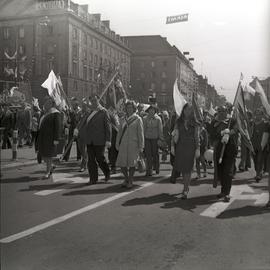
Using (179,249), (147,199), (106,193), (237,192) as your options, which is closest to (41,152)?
(106,193)

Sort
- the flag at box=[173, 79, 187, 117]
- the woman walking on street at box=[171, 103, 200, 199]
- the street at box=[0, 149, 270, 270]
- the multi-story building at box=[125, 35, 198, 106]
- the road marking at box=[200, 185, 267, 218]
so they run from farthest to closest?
1. the woman walking on street at box=[171, 103, 200, 199]
2. the flag at box=[173, 79, 187, 117]
3. the road marking at box=[200, 185, 267, 218]
4. the multi-story building at box=[125, 35, 198, 106]
5. the street at box=[0, 149, 270, 270]

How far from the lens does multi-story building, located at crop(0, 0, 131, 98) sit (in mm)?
4375

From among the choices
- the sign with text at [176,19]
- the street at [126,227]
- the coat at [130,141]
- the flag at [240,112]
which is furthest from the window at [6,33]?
the coat at [130,141]

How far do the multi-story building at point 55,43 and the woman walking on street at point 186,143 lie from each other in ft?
7.35

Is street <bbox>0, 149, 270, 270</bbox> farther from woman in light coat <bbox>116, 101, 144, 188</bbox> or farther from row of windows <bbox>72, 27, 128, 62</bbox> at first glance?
row of windows <bbox>72, 27, 128, 62</bbox>

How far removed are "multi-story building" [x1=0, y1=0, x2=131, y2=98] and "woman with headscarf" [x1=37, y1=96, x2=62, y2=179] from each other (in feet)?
9.92

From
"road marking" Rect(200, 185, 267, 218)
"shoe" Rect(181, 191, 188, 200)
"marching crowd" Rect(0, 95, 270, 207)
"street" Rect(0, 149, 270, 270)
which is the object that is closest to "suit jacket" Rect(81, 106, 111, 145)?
"marching crowd" Rect(0, 95, 270, 207)

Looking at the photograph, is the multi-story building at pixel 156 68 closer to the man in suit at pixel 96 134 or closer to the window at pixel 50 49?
the window at pixel 50 49

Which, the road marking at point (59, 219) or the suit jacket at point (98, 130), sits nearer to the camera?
the road marking at point (59, 219)

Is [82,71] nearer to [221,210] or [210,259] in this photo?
[210,259]

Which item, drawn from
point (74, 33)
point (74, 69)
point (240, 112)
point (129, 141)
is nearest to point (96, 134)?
point (129, 141)

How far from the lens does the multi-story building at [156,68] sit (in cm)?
565

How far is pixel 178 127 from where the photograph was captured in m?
7.66

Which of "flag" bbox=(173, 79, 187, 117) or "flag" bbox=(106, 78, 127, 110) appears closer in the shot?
"flag" bbox=(173, 79, 187, 117)
